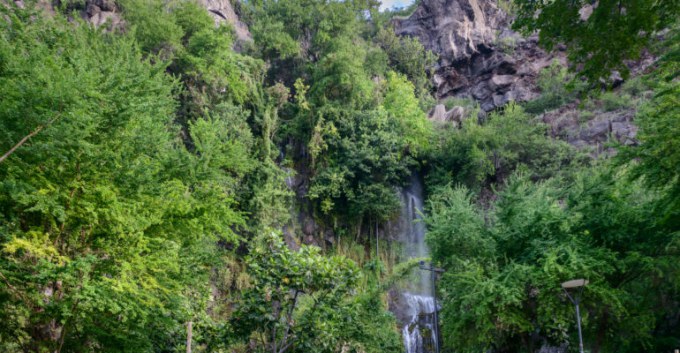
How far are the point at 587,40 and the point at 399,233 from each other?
70.1ft

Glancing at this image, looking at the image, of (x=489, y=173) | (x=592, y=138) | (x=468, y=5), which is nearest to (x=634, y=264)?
(x=489, y=173)

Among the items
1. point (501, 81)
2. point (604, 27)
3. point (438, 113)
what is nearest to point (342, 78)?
point (438, 113)

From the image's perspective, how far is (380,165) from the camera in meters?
24.1

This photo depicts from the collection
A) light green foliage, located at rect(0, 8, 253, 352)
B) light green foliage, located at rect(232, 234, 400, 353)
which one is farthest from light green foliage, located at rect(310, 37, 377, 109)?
light green foliage, located at rect(232, 234, 400, 353)

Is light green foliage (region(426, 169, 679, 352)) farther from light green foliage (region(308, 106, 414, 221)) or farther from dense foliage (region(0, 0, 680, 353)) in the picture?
light green foliage (region(308, 106, 414, 221))

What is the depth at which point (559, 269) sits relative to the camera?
12203mm

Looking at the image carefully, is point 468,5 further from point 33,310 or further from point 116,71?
point 33,310

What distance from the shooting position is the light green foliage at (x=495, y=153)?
25109 mm

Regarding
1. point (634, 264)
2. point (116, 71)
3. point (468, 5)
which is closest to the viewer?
point (116, 71)

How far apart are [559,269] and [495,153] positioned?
14975 mm

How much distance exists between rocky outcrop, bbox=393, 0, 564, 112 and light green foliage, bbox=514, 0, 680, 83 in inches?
1162

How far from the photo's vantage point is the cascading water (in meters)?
20.8

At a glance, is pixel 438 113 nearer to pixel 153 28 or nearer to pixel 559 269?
pixel 153 28

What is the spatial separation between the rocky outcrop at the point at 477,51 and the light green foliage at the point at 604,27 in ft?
96.8
